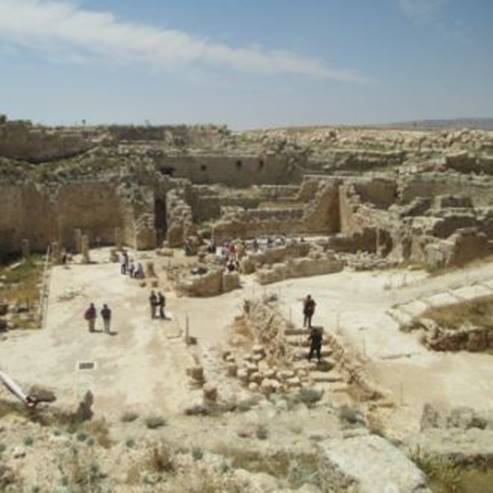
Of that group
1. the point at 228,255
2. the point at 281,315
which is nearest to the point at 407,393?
the point at 281,315

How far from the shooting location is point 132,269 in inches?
984

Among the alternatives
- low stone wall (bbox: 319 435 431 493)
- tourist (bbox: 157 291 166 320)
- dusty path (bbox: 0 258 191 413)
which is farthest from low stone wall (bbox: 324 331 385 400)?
low stone wall (bbox: 319 435 431 493)

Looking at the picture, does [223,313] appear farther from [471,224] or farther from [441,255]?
[471,224]

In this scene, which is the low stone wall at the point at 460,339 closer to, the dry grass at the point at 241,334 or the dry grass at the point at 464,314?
the dry grass at the point at 464,314

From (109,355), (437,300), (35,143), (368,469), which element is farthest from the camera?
(35,143)

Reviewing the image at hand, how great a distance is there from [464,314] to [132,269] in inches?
473

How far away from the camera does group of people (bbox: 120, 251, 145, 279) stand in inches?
974

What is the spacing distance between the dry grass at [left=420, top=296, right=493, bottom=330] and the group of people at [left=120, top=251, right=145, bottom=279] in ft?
35.3

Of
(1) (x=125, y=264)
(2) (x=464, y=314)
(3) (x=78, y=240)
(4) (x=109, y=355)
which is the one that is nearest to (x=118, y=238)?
(3) (x=78, y=240)

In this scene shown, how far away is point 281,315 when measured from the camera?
18.3 m

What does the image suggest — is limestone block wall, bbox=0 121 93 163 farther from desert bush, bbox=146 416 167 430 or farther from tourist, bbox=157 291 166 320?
desert bush, bbox=146 416 167 430

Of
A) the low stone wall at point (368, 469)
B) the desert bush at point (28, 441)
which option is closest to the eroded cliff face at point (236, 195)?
the low stone wall at point (368, 469)

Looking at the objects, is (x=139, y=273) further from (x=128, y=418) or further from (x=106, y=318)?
(x=128, y=418)

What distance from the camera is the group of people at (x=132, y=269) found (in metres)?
24.7
